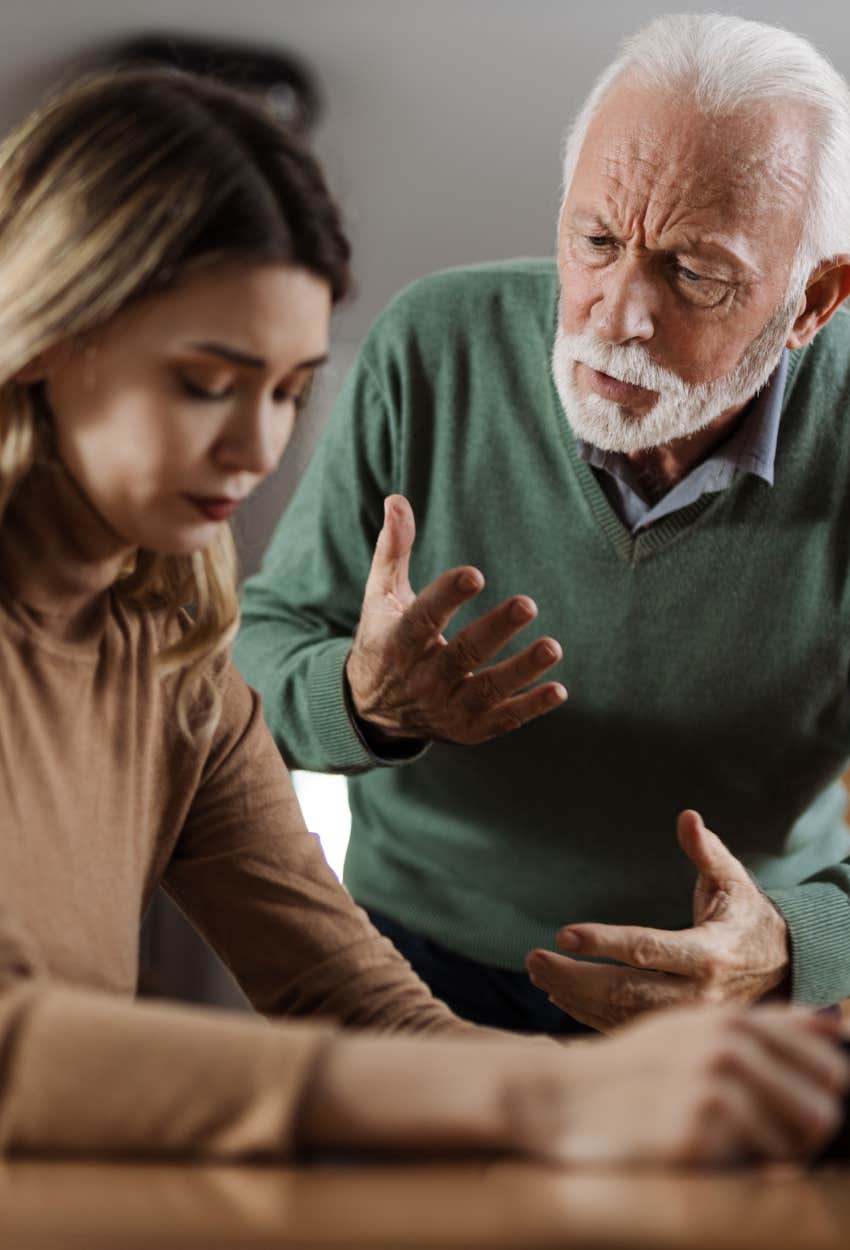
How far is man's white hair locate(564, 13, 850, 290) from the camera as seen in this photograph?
1.39 metres

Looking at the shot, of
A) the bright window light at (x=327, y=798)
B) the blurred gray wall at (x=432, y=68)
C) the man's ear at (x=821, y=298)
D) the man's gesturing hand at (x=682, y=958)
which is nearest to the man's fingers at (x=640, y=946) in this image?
the man's gesturing hand at (x=682, y=958)

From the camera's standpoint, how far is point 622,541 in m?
1.49

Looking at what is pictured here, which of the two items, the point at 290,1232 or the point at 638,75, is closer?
the point at 290,1232

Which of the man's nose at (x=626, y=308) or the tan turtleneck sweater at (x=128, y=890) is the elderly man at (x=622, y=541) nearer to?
the man's nose at (x=626, y=308)

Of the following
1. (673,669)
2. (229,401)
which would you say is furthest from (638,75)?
(229,401)

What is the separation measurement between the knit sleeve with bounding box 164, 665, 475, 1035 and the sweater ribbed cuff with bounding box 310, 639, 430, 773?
246 mm

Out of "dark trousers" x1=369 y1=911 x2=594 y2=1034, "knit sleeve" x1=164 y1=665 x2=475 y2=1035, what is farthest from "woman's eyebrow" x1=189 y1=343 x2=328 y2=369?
"dark trousers" x1=369 y1=911 x2=594 y2=1034

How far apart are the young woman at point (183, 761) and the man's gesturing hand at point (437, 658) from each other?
17 cm

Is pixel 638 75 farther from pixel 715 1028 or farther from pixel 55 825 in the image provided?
pixel 715 1028

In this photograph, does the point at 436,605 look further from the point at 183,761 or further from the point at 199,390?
the point at 199,390

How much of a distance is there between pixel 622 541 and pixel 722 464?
12 cm

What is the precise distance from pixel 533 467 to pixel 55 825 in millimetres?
804

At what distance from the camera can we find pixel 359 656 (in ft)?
4.15

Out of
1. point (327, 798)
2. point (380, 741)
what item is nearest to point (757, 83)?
point (380, 741)
